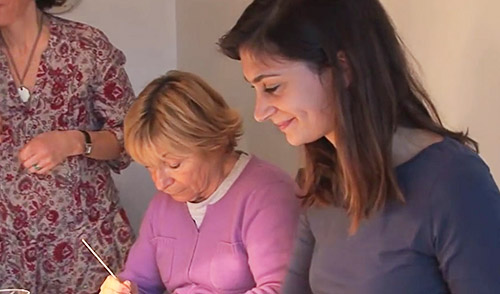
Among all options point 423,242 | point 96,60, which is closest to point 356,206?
point 423,242

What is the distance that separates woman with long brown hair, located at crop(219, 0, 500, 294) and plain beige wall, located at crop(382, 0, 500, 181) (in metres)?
0.17

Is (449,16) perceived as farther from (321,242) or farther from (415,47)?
(321,242)

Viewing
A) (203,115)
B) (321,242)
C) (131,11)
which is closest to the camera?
(321,242)

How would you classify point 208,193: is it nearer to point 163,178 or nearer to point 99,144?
point 163,178

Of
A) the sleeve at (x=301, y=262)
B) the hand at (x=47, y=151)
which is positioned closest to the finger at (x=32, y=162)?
the hand at (x=47, y=151)

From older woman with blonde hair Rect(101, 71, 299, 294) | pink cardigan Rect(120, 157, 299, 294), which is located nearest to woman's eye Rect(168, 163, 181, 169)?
older woman with blonde hair Rect(101, 71, 299, 294)

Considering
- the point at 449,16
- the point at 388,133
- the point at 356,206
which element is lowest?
the point at 356,206

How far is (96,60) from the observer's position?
74.3 inches

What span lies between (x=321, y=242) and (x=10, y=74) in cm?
87

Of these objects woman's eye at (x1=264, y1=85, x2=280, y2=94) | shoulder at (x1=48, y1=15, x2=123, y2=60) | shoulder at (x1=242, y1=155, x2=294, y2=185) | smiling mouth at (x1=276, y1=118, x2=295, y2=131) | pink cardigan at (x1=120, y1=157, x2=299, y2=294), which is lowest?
pink cardigan at (x1=120, y1=157, x2=299, y2=294)

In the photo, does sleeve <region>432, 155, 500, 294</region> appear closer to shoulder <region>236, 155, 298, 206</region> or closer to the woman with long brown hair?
the woman with long brown hair

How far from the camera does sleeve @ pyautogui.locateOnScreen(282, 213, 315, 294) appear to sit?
1409 millimetres

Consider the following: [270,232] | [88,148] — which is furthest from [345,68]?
[88,148]

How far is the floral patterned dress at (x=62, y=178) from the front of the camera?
6.15 feet
